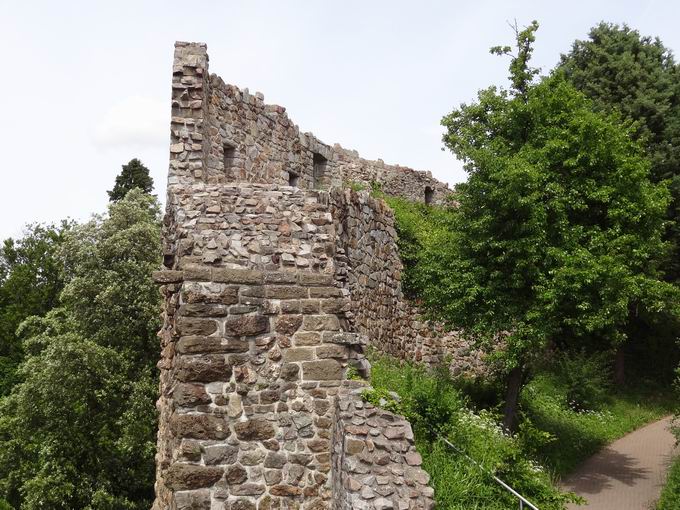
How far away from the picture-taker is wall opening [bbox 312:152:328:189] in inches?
649

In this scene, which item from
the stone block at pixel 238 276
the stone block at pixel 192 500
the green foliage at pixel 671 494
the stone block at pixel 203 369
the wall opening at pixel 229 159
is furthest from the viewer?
the wall opening at pixel 229 159

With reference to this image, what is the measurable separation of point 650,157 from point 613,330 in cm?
1002

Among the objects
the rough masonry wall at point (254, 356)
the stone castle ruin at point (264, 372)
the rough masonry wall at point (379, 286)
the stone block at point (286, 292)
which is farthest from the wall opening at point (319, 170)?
the stone block at point (286, 292)

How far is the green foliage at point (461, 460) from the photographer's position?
7.15 metres

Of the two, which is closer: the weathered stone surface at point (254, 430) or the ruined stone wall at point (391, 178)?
the weathered stone surface at point (254, 430)

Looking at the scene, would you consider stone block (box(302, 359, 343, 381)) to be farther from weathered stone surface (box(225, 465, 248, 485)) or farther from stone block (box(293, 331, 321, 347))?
weathered stone surface (box(225, 465, 248, 485))

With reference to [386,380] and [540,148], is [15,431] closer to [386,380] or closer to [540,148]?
[386,380]

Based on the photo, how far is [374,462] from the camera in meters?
6.23

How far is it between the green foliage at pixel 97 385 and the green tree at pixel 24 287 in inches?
407

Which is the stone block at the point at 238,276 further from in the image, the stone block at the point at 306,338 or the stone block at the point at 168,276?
the stone block at the point at 306,338

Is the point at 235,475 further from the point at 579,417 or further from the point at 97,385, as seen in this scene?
the point at 579,417

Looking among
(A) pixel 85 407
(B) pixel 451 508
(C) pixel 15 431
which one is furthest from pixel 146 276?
(B) pixel 451 508

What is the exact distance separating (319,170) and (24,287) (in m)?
20.1

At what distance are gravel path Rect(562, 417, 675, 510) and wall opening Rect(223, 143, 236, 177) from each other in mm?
9755
